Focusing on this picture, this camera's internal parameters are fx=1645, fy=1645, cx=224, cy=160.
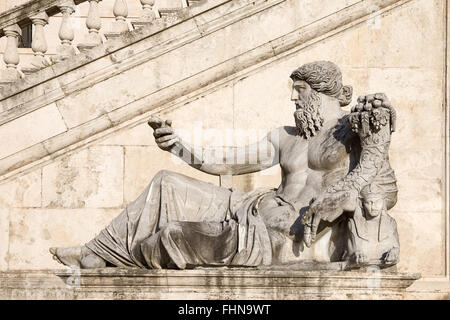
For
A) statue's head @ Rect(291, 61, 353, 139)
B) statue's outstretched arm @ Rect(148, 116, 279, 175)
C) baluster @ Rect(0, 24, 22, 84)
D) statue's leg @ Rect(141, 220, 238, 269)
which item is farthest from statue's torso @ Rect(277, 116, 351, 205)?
baluster @ Rect(0, 24, 22, 84)

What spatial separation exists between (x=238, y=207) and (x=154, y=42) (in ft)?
8.06

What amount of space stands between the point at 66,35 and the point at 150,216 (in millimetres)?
2896

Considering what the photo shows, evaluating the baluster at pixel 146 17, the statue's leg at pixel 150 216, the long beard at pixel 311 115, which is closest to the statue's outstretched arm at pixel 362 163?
the long beard at pixel 311 115

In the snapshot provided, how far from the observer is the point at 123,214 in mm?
12602

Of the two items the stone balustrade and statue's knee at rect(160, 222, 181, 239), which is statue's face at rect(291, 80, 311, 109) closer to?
statue's knee at rect(160, 222, 181, 239)

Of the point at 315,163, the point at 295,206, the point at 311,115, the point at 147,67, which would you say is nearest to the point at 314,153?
the point at 315,163

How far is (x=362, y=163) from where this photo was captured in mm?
12320

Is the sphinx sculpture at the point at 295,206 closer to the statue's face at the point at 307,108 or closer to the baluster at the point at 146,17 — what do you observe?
the statue's face at the point at 307,108

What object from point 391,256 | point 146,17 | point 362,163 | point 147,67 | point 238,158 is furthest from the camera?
point 146,17

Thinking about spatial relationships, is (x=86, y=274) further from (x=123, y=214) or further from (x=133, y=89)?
(x=133, y=89)

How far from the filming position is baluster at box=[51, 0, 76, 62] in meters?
14.7

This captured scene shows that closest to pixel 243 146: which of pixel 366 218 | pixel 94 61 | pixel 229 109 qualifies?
pixel 229 109

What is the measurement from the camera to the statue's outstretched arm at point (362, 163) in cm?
1209

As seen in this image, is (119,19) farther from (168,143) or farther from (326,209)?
(326,209)
